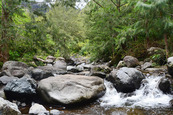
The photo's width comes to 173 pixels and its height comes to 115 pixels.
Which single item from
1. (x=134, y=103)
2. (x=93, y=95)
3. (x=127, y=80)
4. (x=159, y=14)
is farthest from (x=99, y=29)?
(x=134, y=103)

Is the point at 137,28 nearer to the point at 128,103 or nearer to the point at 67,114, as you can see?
the point at 128,103

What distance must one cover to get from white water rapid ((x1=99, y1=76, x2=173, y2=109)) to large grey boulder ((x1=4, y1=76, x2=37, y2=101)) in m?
2.34

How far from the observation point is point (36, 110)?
3.67 metres

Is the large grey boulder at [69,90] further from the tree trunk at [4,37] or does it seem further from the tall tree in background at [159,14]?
the tree trunk at [4,37]

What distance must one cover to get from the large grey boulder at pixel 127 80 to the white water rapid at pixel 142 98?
17 centimetres

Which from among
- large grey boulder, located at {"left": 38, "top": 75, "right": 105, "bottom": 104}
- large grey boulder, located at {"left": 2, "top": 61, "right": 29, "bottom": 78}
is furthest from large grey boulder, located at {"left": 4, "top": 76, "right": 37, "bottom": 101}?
large grey boulder, located at {"left": 2, "top": 61, "right": 29, "bottom": 78}

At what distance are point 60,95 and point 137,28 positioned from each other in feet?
17.1

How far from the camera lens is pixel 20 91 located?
450 centimetres

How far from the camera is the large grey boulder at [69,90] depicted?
4215mm

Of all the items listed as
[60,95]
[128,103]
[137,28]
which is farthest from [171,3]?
[60,95]

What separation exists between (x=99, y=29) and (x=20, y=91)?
8.03 meters

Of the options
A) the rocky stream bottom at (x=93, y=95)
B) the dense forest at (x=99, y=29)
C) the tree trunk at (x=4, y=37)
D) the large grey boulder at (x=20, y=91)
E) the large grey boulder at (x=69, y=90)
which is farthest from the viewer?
the tree trunk at (x=4, y=37)

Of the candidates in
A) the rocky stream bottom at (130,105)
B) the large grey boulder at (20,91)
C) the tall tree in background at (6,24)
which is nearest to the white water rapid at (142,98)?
the rocky stream bottom at (130,105)

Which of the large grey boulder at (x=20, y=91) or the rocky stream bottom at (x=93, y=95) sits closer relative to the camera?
the rocky stream bottom at (x=93, y=95)
